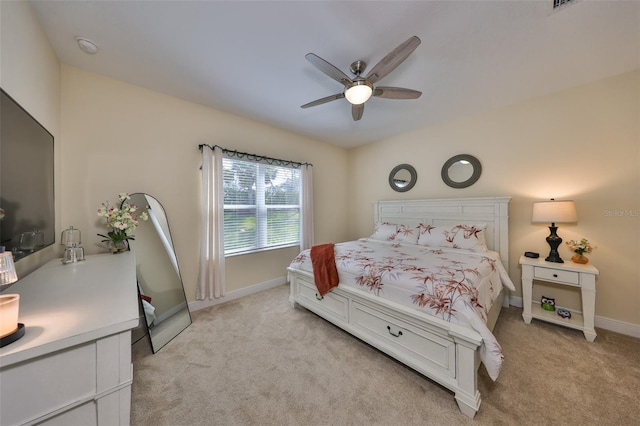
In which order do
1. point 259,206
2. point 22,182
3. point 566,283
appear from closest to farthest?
point 22,182, point 566,283, point 259,206

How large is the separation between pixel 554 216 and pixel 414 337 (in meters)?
2.06

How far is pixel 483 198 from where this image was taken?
2.96m

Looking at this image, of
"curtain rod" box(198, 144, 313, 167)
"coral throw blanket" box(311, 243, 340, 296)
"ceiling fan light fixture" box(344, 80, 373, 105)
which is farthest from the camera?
"curtain rod" box(198, 144, 313, 167)

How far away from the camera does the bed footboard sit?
141 centimetres

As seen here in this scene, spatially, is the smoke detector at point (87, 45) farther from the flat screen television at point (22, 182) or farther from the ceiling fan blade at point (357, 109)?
the ceiling fan blade at point (357, 109)

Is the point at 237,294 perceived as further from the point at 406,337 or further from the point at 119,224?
the point at 406,337

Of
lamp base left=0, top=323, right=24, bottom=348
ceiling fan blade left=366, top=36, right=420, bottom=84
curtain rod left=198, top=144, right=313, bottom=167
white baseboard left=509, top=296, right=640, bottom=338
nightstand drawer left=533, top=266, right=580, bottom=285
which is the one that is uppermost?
ceiling fan blade left=366, top=36, right=420, bottom=84

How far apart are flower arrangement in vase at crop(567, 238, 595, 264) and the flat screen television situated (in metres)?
4.38

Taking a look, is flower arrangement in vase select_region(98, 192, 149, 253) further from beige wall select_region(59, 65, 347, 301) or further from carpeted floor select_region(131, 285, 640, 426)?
carpeted floor select_region(131, 285, 640, 426)

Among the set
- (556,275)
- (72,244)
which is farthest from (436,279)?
(72,244)

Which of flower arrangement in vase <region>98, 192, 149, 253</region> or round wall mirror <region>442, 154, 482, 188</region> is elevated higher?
round wall mirror <region>442, 154, 482, 188</region>

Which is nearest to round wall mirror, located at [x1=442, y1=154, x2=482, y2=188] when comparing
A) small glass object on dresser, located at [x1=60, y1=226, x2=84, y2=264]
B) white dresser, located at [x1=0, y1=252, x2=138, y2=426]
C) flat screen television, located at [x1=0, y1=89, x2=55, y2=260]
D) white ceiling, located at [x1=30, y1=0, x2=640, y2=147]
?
white ceiling, located at [x1=30, y1=0, x2=640, y2=147]

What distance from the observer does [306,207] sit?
390 centimetres

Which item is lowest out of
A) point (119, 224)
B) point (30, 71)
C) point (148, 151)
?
point (119, 224)
